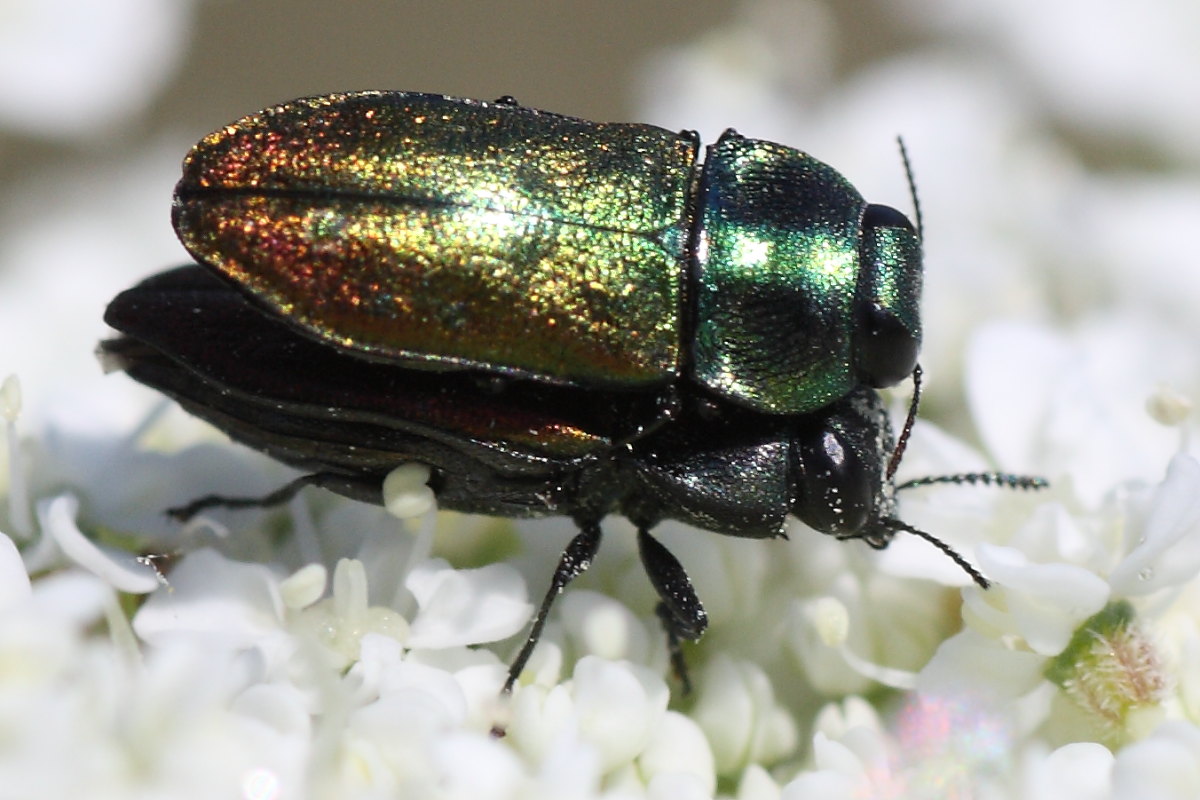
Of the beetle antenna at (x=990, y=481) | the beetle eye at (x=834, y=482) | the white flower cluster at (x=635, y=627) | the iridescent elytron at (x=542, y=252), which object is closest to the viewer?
the white flower cluster at (x=635, y=627)

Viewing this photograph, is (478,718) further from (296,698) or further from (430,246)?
(430,246)

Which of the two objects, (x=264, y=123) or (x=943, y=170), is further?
(x=943, y=170)

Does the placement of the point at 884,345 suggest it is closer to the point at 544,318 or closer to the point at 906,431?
the point at 906,431

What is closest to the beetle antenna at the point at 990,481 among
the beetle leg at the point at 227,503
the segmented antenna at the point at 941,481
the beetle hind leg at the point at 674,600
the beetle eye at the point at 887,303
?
the segmented antenna at the point at 941,481

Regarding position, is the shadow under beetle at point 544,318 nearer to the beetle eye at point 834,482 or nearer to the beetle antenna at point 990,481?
the beetle eye at point 834,482

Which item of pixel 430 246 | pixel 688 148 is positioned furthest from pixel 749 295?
pixel 430 246

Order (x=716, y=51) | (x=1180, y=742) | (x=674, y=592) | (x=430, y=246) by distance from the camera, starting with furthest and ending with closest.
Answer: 1. (x=716, y=51)
2. (x=674, y=592)
3. (x=430, y=246)
4. (x=1180, y=742)

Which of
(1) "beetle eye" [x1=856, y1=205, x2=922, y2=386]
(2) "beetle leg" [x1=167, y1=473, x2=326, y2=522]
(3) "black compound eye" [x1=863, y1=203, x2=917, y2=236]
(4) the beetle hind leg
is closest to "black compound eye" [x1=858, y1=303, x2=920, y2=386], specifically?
(1) "beetle eye" [x1=856, y1=205, x2=922, y2=386]
